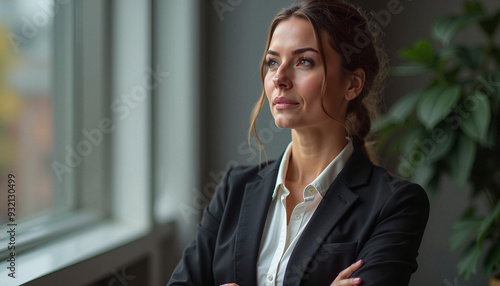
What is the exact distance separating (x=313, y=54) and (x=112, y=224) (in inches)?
56.2

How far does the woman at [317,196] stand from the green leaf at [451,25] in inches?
45.0

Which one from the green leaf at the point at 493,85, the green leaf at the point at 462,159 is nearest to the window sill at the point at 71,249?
the green leaf at the point at 462,159

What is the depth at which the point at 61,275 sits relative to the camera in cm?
169

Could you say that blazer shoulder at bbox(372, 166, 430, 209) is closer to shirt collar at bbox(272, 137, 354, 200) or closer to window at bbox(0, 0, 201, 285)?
shirt collar at bbox(272, 137, 354, 200)

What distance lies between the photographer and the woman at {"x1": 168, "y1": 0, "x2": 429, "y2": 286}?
4.18 feet

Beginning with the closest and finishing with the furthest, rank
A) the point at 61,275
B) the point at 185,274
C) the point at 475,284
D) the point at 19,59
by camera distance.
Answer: the point at 185,274 < the point at 61,275 < the point at 19,59 < the point at 475,284

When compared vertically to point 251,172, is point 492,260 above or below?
below

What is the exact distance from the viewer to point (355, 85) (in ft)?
4.56

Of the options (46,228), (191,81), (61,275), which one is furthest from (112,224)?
(191,81)

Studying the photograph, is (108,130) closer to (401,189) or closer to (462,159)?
(401,189)

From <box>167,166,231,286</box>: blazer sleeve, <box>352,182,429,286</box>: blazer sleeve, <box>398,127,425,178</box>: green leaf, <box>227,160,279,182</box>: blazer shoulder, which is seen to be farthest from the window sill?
<box>398,127,425,178</box>: green leaf

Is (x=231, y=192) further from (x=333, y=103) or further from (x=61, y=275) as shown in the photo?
(x=61, y=275)
